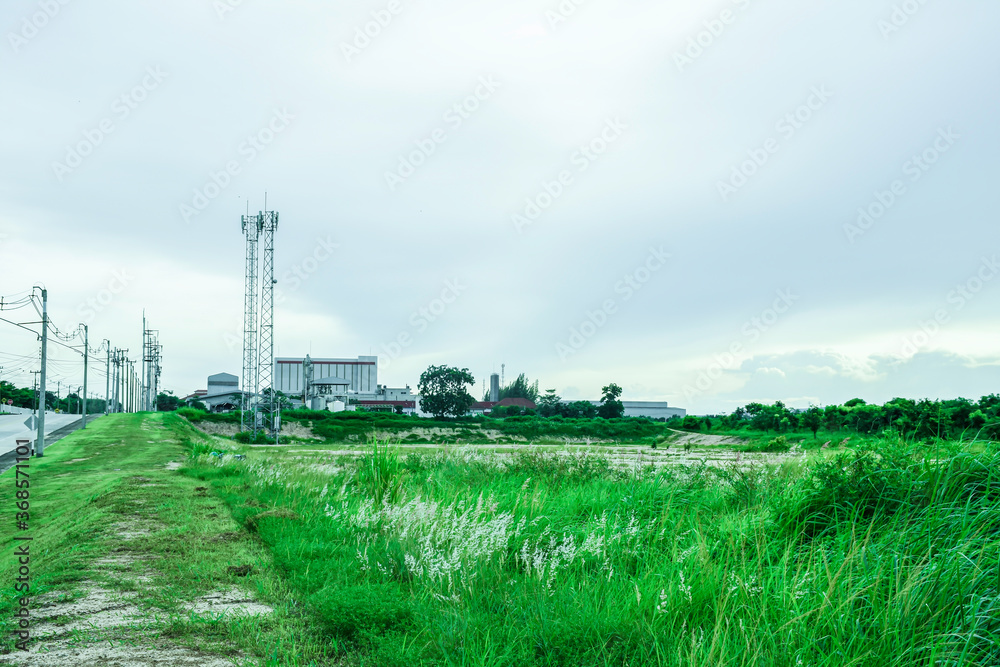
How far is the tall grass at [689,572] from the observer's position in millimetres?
4047

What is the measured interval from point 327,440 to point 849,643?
53.4m

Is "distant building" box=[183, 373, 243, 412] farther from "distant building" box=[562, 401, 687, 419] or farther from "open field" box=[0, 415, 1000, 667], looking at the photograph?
"open field" box=[0, 415, 1000, 667]

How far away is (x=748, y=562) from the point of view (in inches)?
226

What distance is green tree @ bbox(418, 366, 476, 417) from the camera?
86.1 metres

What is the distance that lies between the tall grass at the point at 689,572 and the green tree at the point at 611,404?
88.5 metres

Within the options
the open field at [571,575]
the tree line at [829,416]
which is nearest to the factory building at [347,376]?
the tree line at [829,416]

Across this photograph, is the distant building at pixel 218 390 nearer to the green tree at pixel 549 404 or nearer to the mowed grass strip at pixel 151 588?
the green tree at pixel 549 404

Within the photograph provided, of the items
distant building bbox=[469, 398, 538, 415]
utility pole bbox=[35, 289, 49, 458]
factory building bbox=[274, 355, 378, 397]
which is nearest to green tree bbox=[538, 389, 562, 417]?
distant building bbox=[469, 398, 538, 415]

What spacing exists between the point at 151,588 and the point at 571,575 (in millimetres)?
3753

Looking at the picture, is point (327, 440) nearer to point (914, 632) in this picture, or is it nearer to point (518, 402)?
point (914, 632)

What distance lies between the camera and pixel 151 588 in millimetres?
5816

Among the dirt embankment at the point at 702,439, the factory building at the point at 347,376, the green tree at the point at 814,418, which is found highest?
the factory building at the point at 347,376

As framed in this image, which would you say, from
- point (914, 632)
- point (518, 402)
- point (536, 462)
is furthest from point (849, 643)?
point (518, 402)

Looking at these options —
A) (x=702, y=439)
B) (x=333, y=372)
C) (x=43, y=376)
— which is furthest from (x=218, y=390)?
(x=43, y=376)
